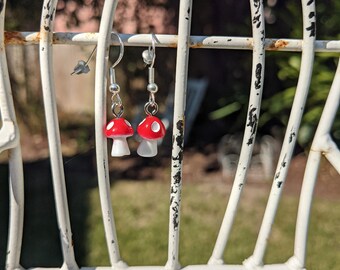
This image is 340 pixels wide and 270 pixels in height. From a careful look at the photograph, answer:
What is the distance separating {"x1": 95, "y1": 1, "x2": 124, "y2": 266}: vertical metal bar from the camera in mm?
766

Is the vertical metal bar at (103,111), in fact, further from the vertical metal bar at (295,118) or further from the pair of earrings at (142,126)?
the vertical metal bar at (295,118)

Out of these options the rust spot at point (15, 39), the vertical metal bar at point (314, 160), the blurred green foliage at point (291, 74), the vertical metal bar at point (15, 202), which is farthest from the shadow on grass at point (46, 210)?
the rust spot at point (15, 39)

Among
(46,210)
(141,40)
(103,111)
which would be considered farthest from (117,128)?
(46,210)

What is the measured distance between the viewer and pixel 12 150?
2.77 feet

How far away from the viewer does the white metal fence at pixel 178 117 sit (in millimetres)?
777

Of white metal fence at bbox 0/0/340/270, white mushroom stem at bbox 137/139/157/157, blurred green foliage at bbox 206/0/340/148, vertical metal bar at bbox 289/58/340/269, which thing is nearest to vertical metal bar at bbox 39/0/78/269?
white metal fence at bbox 0/0/340/270

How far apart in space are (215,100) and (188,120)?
0.34m

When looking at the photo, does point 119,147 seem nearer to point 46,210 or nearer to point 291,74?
point 46,210

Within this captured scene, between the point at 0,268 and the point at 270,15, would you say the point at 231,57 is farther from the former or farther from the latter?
the point at 0,268

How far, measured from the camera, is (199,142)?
3.57 m

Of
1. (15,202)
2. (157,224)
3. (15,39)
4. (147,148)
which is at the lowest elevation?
(157,224)

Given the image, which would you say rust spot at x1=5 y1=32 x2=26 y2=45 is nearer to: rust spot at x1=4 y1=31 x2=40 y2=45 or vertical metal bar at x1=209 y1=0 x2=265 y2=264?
rust spot at x1=4 y1=31 x2=40 y2=45

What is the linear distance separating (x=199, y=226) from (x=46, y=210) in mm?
777

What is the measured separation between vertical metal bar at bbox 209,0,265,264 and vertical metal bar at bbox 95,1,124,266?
0.65 ft
